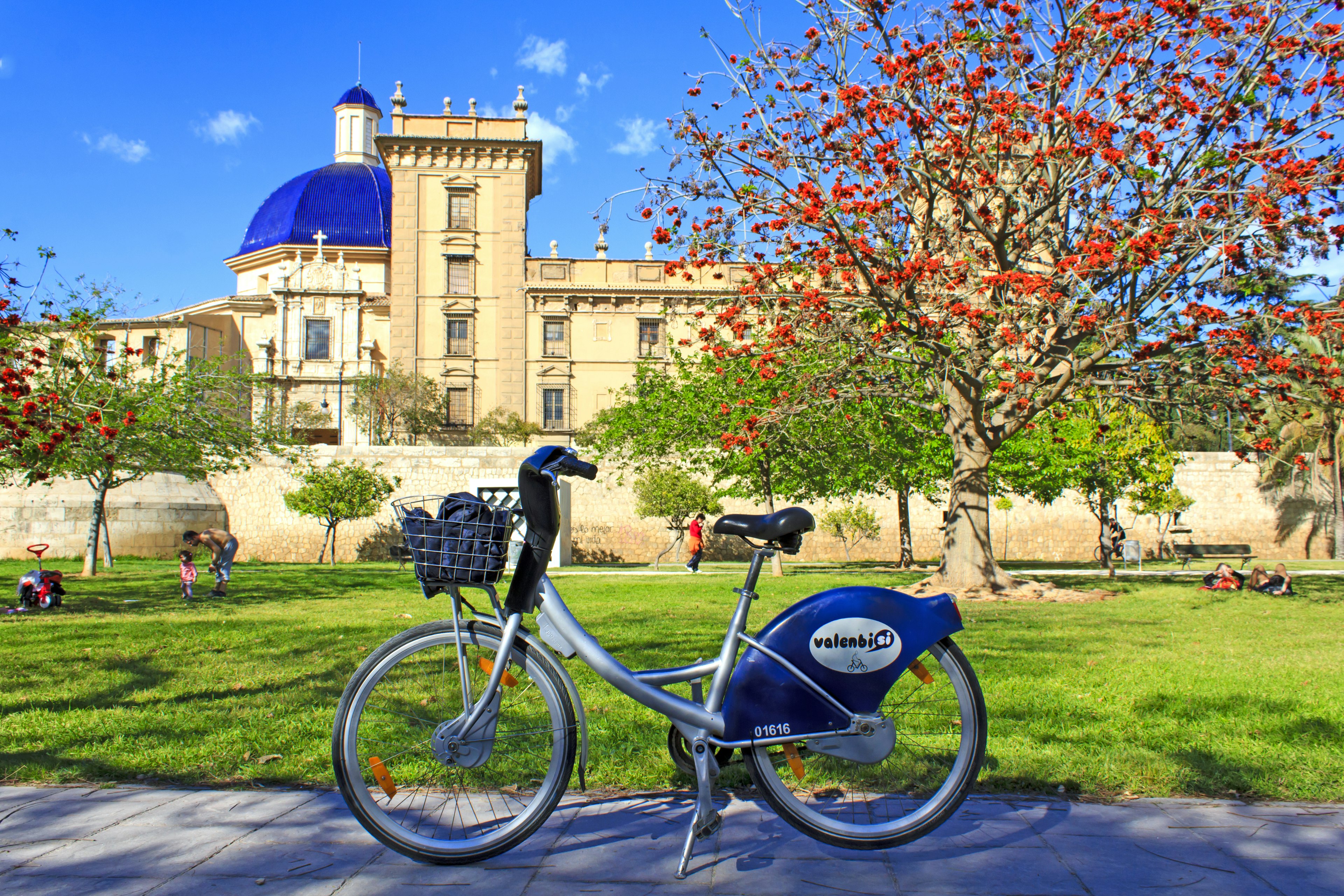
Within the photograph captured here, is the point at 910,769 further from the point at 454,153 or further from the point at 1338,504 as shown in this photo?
the point at 454,153

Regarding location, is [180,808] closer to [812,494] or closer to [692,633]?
[692,633]

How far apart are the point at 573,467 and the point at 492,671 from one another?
0.73m

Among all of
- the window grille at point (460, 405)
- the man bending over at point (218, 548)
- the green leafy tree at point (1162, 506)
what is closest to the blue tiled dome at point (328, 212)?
the window grille at point (460, 405)

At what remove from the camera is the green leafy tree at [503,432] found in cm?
3744

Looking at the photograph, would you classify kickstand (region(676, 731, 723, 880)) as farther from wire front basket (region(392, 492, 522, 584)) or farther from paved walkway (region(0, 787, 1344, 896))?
wire front basket (region(392, 492, 522, 584))

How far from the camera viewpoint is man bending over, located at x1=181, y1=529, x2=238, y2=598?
13.6 metres

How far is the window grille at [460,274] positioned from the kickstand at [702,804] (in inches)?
1623

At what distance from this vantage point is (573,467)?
295cm

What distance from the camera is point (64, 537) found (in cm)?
2495

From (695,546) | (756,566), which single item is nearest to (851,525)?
(695,546)

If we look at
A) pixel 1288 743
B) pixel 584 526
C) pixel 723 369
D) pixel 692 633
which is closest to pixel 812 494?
pixel 584 526

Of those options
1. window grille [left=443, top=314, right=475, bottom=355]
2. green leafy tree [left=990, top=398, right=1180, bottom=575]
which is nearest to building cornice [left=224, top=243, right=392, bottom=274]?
window grille [left=443, top=314, right=475, bottom=355]

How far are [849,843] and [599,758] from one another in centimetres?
131

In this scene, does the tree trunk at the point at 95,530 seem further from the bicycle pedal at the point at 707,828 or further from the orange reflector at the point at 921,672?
the orange reflector at the point at 921,672
